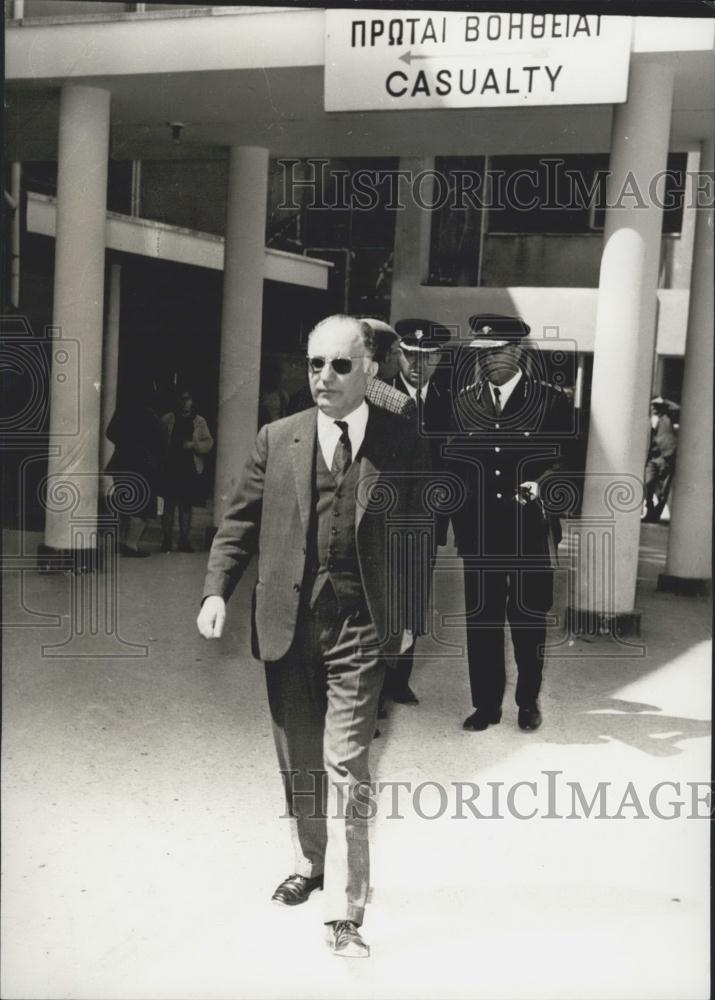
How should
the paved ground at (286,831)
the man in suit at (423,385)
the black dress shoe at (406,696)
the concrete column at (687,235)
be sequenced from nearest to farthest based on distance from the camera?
the paved ground at (286,831) < the man in suit at (423,385) < the black dress shoe at (406,696) < the concrete column at (687,235)

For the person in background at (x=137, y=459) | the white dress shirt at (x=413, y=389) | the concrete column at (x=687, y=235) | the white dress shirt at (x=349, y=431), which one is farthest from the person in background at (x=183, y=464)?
the concrete column at (x=687, y=235)

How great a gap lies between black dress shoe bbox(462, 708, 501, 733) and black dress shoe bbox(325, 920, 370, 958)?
33.2 inches

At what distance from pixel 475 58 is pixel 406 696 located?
218cm

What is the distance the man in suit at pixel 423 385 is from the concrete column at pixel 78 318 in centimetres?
103

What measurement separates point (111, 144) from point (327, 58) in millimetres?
1552

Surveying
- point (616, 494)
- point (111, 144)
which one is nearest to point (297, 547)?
point (616, 494)

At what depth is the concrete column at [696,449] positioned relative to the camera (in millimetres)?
5078

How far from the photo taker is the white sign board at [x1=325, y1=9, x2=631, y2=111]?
3679 mm

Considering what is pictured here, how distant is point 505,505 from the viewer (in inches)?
147

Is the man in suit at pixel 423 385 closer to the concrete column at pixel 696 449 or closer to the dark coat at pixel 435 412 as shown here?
the dark coat at pixel 435 412

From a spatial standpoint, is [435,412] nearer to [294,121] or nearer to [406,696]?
[406,696]

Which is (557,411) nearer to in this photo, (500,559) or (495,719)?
(500,559)

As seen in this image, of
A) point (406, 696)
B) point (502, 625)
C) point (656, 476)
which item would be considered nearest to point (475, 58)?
point (656, 476)

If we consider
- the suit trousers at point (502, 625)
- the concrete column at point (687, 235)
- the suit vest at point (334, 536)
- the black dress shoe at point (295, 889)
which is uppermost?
the concrete column at point (687, 235)
